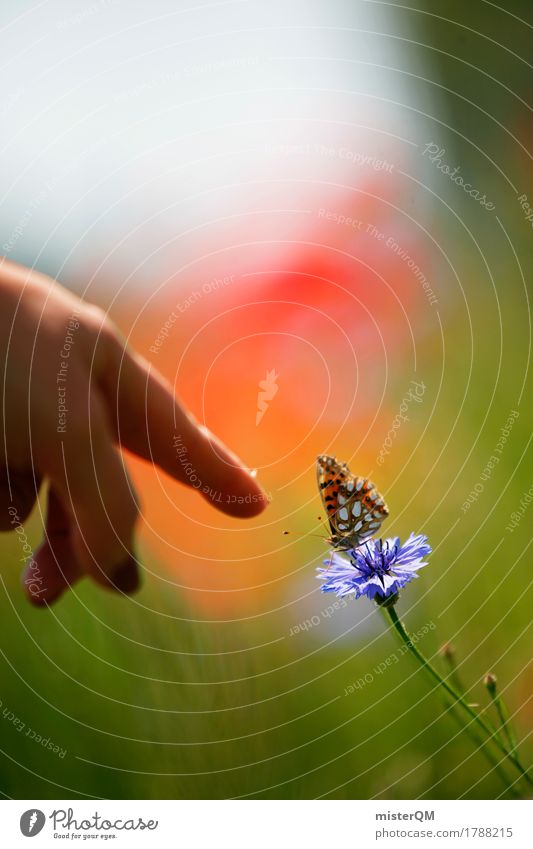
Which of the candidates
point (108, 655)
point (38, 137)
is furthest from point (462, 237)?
point (108, 655)

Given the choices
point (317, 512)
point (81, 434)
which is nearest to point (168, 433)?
point (81, 434)

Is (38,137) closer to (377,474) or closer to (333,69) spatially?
(333,69)

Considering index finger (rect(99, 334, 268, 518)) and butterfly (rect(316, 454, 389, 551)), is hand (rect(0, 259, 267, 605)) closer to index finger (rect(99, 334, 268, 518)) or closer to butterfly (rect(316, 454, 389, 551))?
index finger (rect(99, 334, 268, 518))

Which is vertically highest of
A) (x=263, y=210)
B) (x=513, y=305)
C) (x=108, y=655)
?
(x=263, y=210)

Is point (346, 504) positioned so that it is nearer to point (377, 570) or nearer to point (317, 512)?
point (377, 570)

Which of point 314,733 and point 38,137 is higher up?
point 38,137

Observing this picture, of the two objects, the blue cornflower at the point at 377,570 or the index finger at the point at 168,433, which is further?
the index finger at the point at 168,433

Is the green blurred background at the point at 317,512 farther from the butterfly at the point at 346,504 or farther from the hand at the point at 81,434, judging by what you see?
the butterfly at the point at 346,504

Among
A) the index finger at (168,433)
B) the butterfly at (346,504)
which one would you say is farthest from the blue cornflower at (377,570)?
the index finger at (168,433)
